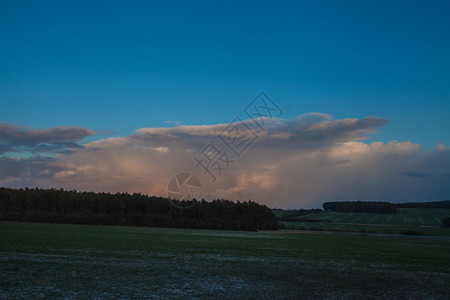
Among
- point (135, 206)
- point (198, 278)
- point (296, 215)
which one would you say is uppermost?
point (135, 206)

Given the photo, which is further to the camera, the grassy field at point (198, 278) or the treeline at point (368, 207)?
the treeline at point (368, 207)

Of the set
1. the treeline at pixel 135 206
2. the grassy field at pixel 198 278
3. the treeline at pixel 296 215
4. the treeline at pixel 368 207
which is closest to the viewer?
the grassy field at pixel 198 278

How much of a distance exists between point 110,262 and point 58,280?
543 centimetres

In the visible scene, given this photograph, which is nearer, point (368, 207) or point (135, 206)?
point (135, 206)

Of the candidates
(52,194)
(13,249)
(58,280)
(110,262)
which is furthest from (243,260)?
(52,194)

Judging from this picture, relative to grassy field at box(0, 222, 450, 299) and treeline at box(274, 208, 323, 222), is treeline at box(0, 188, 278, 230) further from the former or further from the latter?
grassy field at box(0, 222, 450, 299)

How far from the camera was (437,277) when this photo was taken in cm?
1794

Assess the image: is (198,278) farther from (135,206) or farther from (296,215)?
(296,215)

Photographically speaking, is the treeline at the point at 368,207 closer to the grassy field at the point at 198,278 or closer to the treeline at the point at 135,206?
the treeline at the point at 135,206

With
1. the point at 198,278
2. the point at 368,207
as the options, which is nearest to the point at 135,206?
the point at 198,278

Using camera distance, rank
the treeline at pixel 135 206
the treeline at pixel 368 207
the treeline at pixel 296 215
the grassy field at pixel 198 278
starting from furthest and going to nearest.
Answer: the treeline at pixel 368 207 → the treeline at pixel 296 215 → the treeline at pixel 135 206 → the grassy field at pixel 198 278

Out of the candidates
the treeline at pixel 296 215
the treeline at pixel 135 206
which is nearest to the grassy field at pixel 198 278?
the treeline at pixel 135 206

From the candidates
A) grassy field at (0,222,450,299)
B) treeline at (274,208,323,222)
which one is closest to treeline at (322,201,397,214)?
treeline at (274,208,323,222)

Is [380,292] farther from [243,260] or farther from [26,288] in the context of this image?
[26,288]
